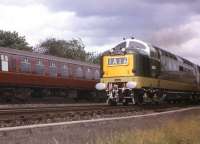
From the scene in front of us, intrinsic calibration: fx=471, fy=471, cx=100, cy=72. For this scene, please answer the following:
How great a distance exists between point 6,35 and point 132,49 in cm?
4618

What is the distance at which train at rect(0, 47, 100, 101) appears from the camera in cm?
2733

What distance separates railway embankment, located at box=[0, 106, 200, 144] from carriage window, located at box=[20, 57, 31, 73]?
16.3 meters

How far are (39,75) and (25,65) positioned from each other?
5.36ft

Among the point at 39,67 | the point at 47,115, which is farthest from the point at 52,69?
the point at 47,115

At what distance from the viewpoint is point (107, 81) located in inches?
890

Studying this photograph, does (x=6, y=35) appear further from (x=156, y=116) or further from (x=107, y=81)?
(x=156, y=116)

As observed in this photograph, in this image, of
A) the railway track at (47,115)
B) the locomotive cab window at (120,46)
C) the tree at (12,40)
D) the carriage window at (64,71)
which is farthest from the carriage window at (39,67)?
the tree at (12,40)

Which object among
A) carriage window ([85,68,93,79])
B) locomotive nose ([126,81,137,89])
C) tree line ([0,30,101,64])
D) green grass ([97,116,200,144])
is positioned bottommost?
green grass ([97,116,200,144])

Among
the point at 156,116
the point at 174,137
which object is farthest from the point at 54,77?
the point at 174,137

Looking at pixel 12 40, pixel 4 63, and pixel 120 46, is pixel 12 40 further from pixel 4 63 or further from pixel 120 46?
pixel 120 46

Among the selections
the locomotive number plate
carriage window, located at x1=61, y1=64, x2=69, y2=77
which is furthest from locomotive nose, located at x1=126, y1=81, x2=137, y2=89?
carriage window, located at x1=61, y1=64, x2=69, y2=77

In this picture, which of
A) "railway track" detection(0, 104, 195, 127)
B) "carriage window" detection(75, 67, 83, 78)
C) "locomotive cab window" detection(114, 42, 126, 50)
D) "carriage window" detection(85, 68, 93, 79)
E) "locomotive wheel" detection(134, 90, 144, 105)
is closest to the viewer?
"railway track" detection(0, 104, 195, 127)

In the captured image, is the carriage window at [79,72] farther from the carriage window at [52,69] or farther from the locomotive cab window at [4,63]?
the locomotive cab window at [4,63]

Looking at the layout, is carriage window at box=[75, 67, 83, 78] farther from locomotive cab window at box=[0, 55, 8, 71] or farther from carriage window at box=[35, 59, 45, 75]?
locomotive cab window at box=[0, 55, 8, 71]
